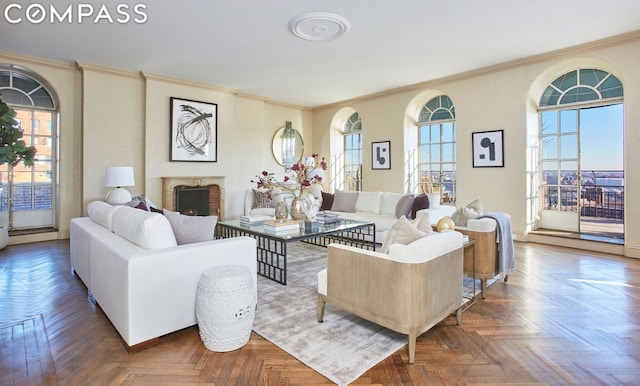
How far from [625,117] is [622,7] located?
5.00ft

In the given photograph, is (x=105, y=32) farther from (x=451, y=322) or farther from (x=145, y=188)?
(x=451, y=322)

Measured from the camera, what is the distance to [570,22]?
4027 mm

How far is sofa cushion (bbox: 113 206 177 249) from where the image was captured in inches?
89.9

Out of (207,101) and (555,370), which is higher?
(207,101)

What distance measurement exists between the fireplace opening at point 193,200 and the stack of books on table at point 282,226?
119 inches

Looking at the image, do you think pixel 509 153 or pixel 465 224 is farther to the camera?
pixel 509 153

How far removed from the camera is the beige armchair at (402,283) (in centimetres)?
205

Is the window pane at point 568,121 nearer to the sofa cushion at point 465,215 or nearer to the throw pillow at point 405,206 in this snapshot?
the throw pillow at point 405,206

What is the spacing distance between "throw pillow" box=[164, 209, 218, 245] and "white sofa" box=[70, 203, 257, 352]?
0.11 metres

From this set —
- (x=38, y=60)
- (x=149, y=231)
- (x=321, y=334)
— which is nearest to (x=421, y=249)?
(x=321, y=334)

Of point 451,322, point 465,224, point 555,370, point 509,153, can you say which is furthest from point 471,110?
point 555,370

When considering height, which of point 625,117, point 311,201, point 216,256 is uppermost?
point 625,117

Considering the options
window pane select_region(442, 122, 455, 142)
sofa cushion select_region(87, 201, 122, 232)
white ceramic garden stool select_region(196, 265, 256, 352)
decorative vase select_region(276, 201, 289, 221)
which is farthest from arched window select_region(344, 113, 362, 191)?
white ceramic garden stool select_region(196, 265, 256, 352)

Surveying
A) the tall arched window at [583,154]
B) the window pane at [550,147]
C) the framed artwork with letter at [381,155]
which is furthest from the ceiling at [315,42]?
the framed artwork with letter at [381,155]
